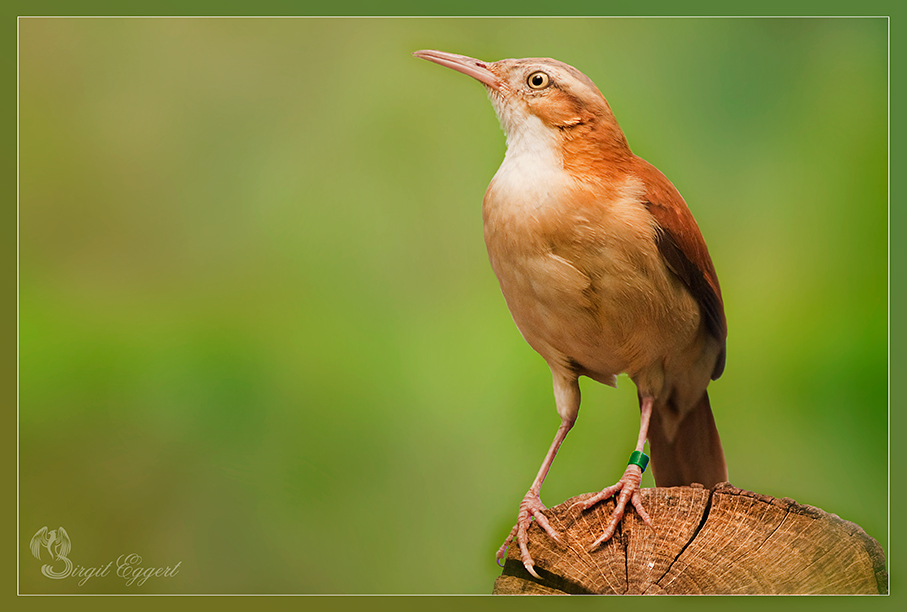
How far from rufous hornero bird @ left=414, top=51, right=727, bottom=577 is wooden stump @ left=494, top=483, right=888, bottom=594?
2.1 inches

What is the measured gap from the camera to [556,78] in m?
2.44

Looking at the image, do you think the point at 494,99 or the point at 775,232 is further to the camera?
the point at 775,232

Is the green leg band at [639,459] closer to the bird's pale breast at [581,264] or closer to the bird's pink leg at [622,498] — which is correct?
the bird's pink leg at [622,498]

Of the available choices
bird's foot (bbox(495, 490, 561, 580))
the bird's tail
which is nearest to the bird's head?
the bird's tail

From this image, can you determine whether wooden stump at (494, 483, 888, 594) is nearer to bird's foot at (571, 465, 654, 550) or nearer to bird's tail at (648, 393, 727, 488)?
bird's foot at (571, 465, 654, 550)

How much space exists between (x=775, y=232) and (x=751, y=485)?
908 millimetres

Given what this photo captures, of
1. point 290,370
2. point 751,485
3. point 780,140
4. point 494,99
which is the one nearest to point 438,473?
point 290,370

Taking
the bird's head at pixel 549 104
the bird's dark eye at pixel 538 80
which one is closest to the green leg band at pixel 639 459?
the bird's head at pixel 549 104

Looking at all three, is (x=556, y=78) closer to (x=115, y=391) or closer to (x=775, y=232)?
Answer: (x=775, y=232)

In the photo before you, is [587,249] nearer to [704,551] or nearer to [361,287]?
[361,287]

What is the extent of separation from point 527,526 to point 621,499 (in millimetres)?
323

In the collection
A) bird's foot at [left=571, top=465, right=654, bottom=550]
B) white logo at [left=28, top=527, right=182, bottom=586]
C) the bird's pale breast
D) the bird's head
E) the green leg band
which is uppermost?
the bird's head

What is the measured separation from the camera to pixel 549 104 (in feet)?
7.99

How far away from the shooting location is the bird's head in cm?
244
